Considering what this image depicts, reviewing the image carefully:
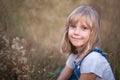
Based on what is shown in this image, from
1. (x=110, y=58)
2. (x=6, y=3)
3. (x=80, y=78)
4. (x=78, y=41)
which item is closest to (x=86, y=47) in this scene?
(x=78, y=41)

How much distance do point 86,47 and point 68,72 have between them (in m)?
0.39

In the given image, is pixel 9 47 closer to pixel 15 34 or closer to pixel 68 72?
pixel 15 34

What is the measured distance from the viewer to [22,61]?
11.7 feet

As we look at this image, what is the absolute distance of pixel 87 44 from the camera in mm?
2541

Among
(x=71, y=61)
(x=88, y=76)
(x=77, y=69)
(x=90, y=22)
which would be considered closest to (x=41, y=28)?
(x=71, y=61)

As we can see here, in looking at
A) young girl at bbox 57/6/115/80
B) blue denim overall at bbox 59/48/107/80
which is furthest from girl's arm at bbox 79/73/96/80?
blue denim overall at bbox 59/48/107/80

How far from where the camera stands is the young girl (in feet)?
7.92

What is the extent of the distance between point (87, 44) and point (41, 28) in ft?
4.05

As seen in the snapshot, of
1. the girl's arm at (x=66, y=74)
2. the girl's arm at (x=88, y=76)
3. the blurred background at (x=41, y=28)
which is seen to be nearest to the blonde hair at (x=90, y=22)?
the girl's arm at (x=88, y=76)

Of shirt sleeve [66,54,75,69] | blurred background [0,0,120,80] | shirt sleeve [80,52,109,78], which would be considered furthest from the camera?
blurred background [0,0,120,80]

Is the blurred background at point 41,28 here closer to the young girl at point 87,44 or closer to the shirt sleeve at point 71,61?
the shirt sleeve at point 71,61

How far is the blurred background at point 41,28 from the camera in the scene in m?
3.64

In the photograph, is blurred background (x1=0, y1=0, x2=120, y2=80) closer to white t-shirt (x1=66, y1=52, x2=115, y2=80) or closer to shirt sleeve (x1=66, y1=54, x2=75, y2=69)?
shirt sleeve (x1=66, y1=54, x2=75, y2=69)

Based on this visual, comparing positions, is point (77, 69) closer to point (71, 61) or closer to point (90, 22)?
point (71, 61)
